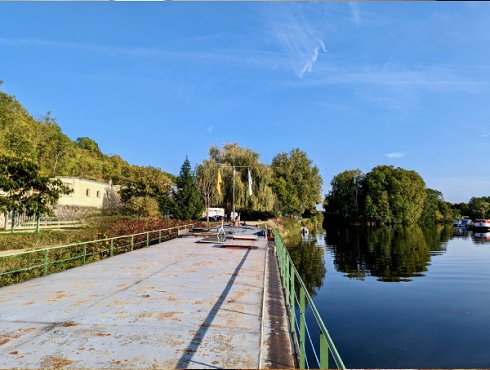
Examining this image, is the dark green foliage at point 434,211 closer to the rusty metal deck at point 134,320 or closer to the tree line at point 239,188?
the tree line at point 239,188

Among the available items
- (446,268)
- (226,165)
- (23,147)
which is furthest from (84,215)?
(446,268)

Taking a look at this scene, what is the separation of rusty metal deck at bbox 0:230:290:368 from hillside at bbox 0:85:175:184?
80.8 ft

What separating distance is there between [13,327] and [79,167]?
7091cm

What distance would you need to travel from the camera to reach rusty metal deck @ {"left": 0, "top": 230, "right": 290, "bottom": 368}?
15.1ft

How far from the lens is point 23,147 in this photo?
47781 millimetres

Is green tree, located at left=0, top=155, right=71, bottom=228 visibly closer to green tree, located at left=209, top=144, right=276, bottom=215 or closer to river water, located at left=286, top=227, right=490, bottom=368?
river water, located at left=286, top=227, right=490, bottom=368

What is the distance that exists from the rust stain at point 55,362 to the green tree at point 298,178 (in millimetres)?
61488

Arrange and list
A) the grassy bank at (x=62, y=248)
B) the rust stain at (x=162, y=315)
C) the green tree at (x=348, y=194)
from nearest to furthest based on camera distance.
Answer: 1. the rust stain at (x=162, y=315)
2. the grassy bank at (x=62, y=248)
3. the green tree at (x=348, y=194)

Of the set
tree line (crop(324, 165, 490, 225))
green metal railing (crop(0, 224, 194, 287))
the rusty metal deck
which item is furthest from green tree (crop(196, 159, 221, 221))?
tree line (crop(324, 165, 490, 225))

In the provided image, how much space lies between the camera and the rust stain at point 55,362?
431cm

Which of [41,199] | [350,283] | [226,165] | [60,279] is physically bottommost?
[350,283]

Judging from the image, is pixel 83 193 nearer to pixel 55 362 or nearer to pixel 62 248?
pixel 62 248

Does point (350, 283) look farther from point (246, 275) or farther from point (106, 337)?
point (106, 337)

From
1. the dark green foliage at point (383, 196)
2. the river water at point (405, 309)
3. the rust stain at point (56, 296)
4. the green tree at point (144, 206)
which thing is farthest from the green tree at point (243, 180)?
the dark green foliage at point (383, 196)
